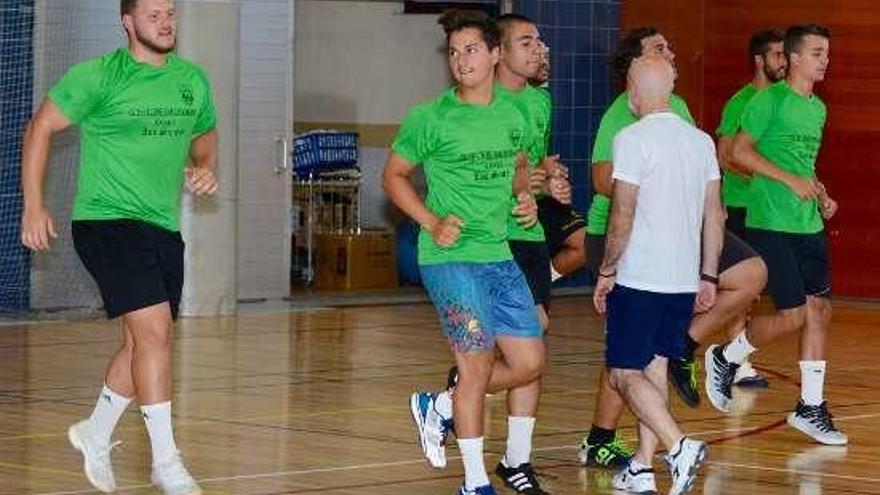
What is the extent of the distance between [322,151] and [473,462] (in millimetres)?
11202

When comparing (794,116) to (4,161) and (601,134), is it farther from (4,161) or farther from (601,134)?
(4,161)

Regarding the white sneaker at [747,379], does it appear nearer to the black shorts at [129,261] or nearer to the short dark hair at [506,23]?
the short dark hair at [506,23]

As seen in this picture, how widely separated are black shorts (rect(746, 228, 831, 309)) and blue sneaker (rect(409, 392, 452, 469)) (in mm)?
2370

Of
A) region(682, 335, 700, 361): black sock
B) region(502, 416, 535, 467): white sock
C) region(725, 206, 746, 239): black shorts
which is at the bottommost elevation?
region(502, 416, 535, 467): white sock

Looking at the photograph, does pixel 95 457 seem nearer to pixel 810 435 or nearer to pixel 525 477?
pixel 525 477

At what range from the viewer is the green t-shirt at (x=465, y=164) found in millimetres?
8586

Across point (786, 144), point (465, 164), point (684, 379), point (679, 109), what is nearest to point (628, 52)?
point (679, 109)

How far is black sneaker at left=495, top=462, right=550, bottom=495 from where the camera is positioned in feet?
29.4

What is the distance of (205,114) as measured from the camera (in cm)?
889

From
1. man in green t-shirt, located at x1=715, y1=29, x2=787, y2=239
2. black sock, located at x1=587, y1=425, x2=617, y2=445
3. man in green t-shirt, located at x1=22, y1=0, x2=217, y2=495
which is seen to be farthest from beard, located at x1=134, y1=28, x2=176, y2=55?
man in green t-shirt, located at x1=715, y1=29, x2=787, y2=239

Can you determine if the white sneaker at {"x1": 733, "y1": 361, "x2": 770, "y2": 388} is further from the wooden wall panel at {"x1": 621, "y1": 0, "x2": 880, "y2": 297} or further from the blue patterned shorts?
the wooden wall panel at {"x1": 621, "y1": 0, "x2": 880, "y2": 297}

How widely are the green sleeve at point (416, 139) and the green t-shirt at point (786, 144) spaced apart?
2835 mm

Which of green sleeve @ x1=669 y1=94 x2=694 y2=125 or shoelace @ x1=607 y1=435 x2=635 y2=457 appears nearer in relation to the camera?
green sleeve @ x1=669 y1=94 x2=694 y2=125

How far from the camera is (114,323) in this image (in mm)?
16422
